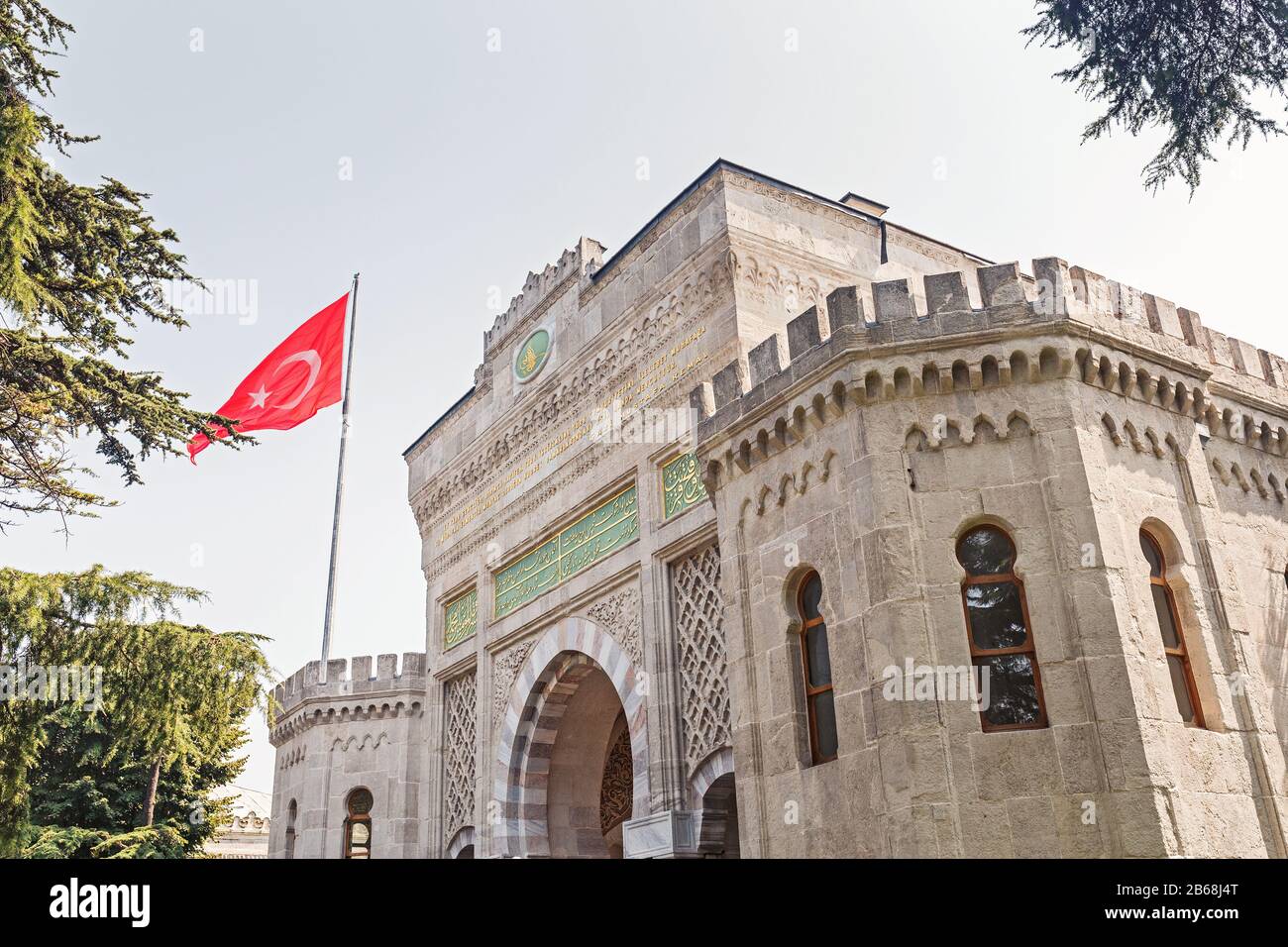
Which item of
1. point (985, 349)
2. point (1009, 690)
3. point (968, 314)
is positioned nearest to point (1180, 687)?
point (1009, 690)

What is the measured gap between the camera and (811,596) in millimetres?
8500

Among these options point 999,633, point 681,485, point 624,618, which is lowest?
point 999,633

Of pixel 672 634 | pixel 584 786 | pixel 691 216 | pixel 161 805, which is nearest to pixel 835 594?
pixel 672 634

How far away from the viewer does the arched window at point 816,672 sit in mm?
8039

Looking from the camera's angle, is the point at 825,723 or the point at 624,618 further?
the point at 624,618

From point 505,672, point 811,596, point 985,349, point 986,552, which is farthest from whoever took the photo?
point 505,672

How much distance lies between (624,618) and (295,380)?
9653 mm

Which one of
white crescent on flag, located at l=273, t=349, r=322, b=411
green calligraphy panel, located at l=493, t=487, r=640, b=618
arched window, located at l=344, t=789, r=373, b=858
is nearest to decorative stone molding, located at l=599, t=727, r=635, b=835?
green calligraphy panel, located at l=493, t=487, r=640, b=618

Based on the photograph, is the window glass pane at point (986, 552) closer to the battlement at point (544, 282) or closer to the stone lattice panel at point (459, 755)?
the battlement at point (544, 282)

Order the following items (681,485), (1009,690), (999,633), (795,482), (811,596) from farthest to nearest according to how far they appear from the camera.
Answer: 1. (681,485)
2. (795,482)
3. (811,596)
4. (999,633)
5. (1009,690)

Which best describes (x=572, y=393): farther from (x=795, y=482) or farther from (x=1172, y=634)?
(x=1172, y=634)

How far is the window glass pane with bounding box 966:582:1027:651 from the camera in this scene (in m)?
7.38

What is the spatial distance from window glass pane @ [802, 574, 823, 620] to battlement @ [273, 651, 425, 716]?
11.7 metres
